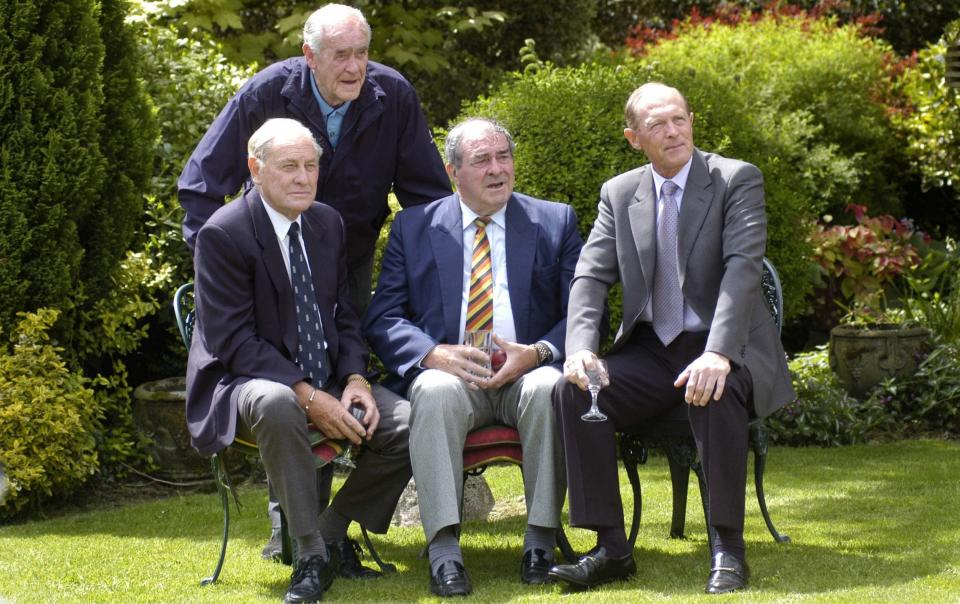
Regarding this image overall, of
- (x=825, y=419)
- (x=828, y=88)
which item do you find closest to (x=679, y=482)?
(x=825, y=419)

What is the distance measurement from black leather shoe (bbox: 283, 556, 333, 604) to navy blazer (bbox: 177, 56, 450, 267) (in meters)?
1.35

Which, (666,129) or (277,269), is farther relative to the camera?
(666,129)

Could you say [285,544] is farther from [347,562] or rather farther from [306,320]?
[306,320]

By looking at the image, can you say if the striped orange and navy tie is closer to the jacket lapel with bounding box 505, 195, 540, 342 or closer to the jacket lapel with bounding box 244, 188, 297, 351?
the jacket lapel with bounding box 505, 195, 540, 342

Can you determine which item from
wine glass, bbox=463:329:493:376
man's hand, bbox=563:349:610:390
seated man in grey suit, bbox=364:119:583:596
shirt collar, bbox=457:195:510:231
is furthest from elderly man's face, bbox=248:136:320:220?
man's hand, bbox=563:349:610:390

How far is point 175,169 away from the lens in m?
7.18

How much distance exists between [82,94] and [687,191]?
304 cm

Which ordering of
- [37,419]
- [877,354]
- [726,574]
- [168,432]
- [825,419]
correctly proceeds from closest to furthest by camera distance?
[726,574]
[37,419]
[168,432]
[825,419]
[877,354]

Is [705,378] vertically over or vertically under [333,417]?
over

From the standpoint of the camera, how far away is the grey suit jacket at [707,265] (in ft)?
14.3

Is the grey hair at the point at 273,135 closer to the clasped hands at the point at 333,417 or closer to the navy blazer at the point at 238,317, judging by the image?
the navy blazer at the point at 238,317

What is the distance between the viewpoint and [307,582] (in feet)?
13.8

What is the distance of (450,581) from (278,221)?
1381 mm

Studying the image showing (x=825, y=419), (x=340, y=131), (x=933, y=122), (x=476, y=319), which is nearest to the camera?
(x=476, y=319)
